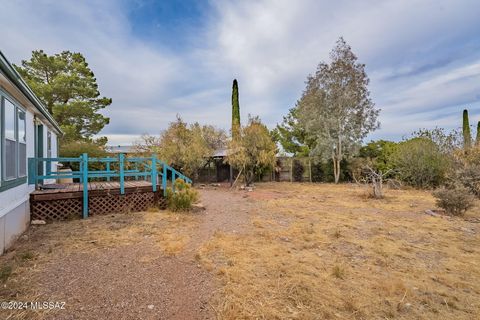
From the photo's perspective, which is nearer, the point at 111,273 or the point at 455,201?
the point at 111,273

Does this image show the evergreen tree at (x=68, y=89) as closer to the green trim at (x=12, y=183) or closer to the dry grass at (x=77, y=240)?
the green trim at (x=12, y=183)

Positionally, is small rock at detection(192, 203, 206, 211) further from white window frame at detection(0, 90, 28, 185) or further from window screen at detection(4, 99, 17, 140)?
window screen at detection(4, 99, 17, 140)

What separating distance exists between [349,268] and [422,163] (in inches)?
485

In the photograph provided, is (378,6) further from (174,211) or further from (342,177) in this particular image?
(342,177)

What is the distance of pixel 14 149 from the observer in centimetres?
468

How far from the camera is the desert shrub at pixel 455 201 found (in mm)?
7090

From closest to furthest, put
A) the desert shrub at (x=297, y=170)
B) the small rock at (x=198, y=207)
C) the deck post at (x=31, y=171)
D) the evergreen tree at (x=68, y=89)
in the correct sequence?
the deck post at (x=31, y=171) → the small rock at (x=198, y=207) → the evergreen tree at (x=68, y=89) → the desert shrub at (x=297, y=170)

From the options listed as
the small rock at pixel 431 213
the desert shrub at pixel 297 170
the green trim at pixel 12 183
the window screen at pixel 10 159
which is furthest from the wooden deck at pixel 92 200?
the desert shrub at pixel 297 170

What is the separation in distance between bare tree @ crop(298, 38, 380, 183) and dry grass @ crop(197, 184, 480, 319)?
10.5 meters

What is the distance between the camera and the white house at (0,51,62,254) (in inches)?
155

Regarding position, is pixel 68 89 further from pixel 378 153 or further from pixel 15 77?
pixel 378 153

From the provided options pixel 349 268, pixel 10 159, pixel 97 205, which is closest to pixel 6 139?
pixel 10 159

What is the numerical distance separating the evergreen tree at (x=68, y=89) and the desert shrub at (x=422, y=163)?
65.1 ft

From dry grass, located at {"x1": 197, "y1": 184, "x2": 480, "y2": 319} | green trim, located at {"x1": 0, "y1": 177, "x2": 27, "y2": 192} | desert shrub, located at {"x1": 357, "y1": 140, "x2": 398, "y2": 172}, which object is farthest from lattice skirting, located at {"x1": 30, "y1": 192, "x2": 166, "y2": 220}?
desert shrub, located at {"x1": 357, "y1": 140, "x2": 398, "y2": 172}
